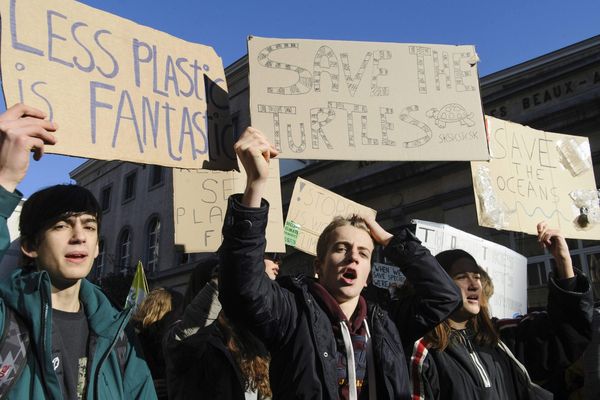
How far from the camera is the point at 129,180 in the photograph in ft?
91.0

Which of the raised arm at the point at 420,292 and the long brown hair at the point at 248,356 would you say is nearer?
the raised arm at the point at 420,292

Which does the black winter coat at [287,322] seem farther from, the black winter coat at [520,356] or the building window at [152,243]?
the building window at [152,243]

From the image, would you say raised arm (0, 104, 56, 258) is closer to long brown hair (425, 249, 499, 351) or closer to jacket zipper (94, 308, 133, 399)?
jacket zipper (94, 308, 133, 399)

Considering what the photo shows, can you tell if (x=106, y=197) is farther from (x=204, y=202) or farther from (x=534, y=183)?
(x=534, y=183)

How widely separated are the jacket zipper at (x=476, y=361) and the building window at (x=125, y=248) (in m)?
24.5

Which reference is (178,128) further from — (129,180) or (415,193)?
(129,180)

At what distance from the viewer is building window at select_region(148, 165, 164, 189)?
82.8 feet

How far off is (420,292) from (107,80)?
5.56ft

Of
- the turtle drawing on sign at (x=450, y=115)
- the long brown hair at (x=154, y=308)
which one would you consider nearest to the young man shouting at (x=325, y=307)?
the turtle drawing on sign at (x=450, y=115)

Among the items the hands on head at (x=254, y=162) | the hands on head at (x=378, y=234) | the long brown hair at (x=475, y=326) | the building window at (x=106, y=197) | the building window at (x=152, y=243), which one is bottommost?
the long brown hair at (x=475, y=326)

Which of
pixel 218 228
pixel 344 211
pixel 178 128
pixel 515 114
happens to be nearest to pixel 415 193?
pixel 515 114

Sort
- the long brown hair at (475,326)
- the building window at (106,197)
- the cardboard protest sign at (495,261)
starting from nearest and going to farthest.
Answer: the long brown hair at (475,326) < the cardboard protest sign at (495,261) < the building window at (106,197)

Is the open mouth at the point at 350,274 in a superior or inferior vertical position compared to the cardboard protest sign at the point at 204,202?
inferior

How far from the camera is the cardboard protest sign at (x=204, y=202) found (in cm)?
353
